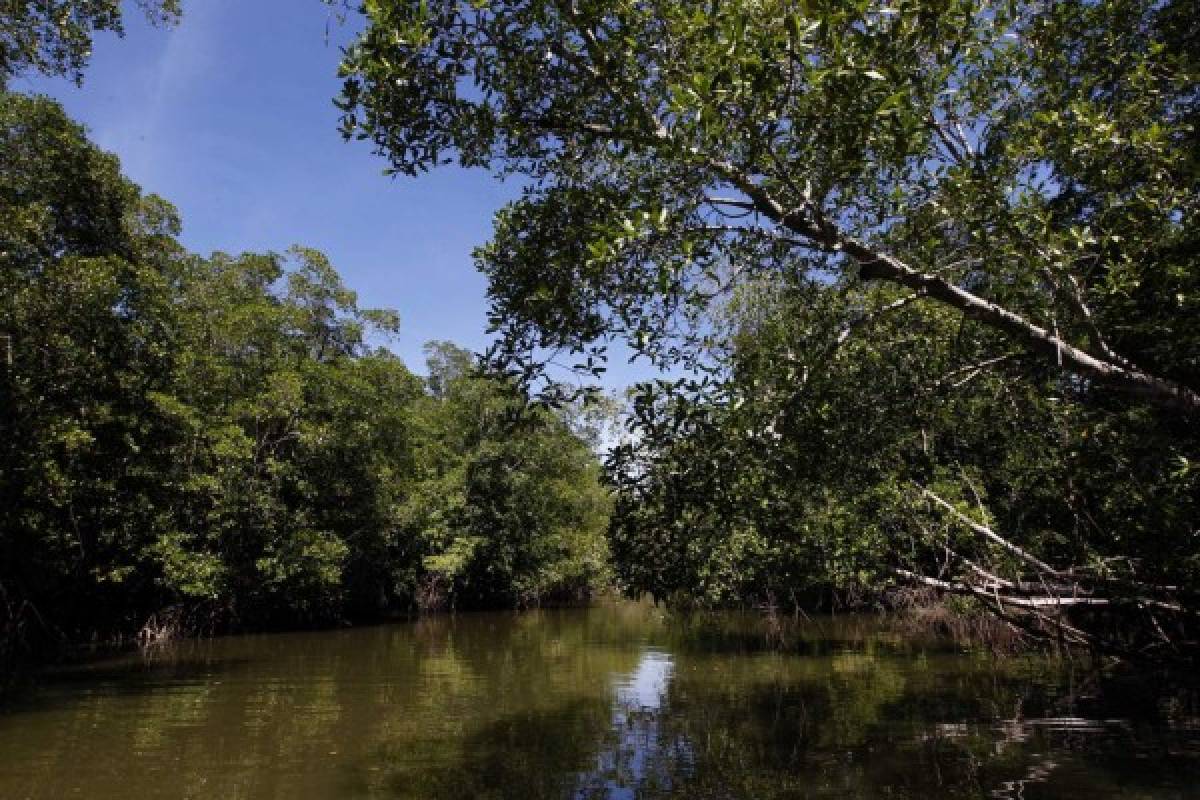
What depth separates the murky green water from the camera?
7.42 meters

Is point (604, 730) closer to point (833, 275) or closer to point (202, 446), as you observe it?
point (833, 275)

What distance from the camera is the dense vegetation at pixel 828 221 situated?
441 cm

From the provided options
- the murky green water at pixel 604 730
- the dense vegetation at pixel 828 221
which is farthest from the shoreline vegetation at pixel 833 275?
the murky green water at pixel 604 730

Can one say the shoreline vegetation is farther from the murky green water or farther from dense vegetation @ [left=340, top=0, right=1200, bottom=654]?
the murky green water

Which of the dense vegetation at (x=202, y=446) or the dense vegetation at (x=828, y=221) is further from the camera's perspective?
the dense vegetation at (x=202, y=446)

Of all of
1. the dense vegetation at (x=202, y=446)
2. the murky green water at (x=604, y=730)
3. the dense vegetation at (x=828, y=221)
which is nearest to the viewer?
the dense vegetation at (x=828, y=221)

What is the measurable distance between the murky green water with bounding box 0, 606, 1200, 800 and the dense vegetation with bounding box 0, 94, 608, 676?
314cm

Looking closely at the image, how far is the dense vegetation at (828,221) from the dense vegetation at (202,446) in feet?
4.46

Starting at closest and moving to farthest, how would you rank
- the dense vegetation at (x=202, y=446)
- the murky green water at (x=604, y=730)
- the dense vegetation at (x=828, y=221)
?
the dense vegetation at (x=828, y=221) → the murky green water at (x=604, y=730) → the dense vegetation at (x=202, y=446)

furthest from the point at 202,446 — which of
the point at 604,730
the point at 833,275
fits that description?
the point at 833,275

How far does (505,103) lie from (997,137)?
15.4 feet

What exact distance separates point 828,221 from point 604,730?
24.3 ft

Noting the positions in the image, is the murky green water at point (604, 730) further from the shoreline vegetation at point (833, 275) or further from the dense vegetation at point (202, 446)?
the dense vegetation at point (202, 446)

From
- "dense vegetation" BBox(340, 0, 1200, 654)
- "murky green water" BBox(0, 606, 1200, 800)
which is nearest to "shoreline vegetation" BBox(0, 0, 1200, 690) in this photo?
"dense vegetation" BBox(340, 0, 1200, 654)
